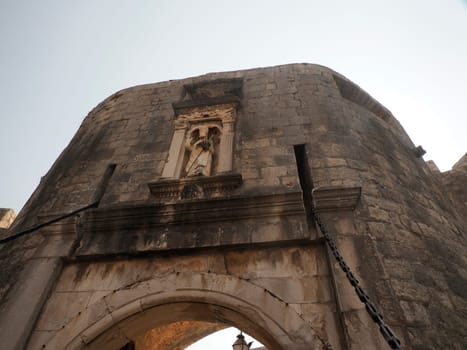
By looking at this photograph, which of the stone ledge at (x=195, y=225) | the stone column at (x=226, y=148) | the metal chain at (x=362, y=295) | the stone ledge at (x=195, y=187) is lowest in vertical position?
the metal chain at (x=362, y=295)

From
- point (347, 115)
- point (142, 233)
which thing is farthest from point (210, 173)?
point (347, 115)

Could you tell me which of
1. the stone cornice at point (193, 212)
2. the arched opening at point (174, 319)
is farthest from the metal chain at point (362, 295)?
the arched opening at point (174, 319)

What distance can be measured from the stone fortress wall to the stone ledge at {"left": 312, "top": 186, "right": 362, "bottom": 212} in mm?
11

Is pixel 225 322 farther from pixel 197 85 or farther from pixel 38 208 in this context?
pixel 197 85

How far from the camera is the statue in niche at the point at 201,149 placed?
433 centimetres

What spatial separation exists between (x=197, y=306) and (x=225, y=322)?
326 millimetres

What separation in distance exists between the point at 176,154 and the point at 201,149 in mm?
380

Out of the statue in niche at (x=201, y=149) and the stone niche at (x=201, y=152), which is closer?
the stone niche at (x=201, y=152)

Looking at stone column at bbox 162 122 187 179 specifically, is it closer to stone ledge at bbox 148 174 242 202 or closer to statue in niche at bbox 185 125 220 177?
statue in niche at bbox 185 125 220 177

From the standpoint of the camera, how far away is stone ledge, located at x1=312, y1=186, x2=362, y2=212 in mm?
3333

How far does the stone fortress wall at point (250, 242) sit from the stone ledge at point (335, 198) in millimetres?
11

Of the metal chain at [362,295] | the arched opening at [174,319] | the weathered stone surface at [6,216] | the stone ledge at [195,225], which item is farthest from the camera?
the weathered stone surface at [6,216]

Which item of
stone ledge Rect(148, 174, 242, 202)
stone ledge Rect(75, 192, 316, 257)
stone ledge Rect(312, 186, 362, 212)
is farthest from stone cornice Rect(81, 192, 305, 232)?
stone ledge Rect(148, 174, 242, 202)

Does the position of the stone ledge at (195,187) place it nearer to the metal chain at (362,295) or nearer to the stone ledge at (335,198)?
the stone ledge at (335,198)
